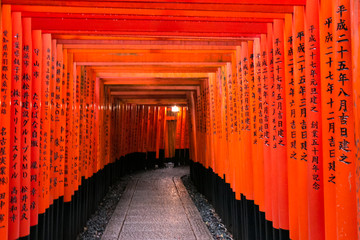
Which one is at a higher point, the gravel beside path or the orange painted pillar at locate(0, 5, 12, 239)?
the orange painted pillar at locate(0, 5, 12, 239)

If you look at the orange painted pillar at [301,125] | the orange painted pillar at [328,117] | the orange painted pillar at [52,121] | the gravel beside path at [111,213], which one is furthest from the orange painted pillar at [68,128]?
the orange painted pillar at [328,117]

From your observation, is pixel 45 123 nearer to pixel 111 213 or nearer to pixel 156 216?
pixel 156 216

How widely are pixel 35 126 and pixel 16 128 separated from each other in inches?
18.0

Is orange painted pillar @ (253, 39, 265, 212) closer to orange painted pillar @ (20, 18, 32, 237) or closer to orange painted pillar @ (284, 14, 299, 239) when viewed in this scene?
orange painted pillar @ (284, 14, 299, 239)

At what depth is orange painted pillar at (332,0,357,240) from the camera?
2.14 m

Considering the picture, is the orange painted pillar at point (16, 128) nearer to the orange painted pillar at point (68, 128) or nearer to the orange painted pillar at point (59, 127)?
the orange painted pillar at point (59, 127)

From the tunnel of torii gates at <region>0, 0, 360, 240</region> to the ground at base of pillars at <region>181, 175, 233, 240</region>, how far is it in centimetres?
29

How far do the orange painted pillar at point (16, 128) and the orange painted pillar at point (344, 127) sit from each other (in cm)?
308

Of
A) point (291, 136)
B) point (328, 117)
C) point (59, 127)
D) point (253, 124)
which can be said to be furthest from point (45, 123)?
point (328, 117)

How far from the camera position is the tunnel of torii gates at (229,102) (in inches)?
91.0

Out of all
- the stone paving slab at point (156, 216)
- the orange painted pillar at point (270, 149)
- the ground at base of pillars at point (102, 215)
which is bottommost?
the ground at base of pillars at point (102, 215)

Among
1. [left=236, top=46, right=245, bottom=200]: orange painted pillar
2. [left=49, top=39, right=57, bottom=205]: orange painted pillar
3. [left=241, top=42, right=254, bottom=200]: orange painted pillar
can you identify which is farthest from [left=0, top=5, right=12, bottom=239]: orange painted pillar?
[left=236, top=46, right=245, bottom=200]: orange painted pillar

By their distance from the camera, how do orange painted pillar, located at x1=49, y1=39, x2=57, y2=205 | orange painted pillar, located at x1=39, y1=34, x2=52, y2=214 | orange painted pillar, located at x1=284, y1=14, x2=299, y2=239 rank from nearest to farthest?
orange painted pillar, located at x1=284, y1=14, x2=299, y2=239 → orange painted pillar, located at x1=39, y1=34, x2=52, y2=214 → orange painted pillar, located at x1=49, y1=39, x2=57, y2=205

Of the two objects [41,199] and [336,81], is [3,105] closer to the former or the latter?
[41,199]
